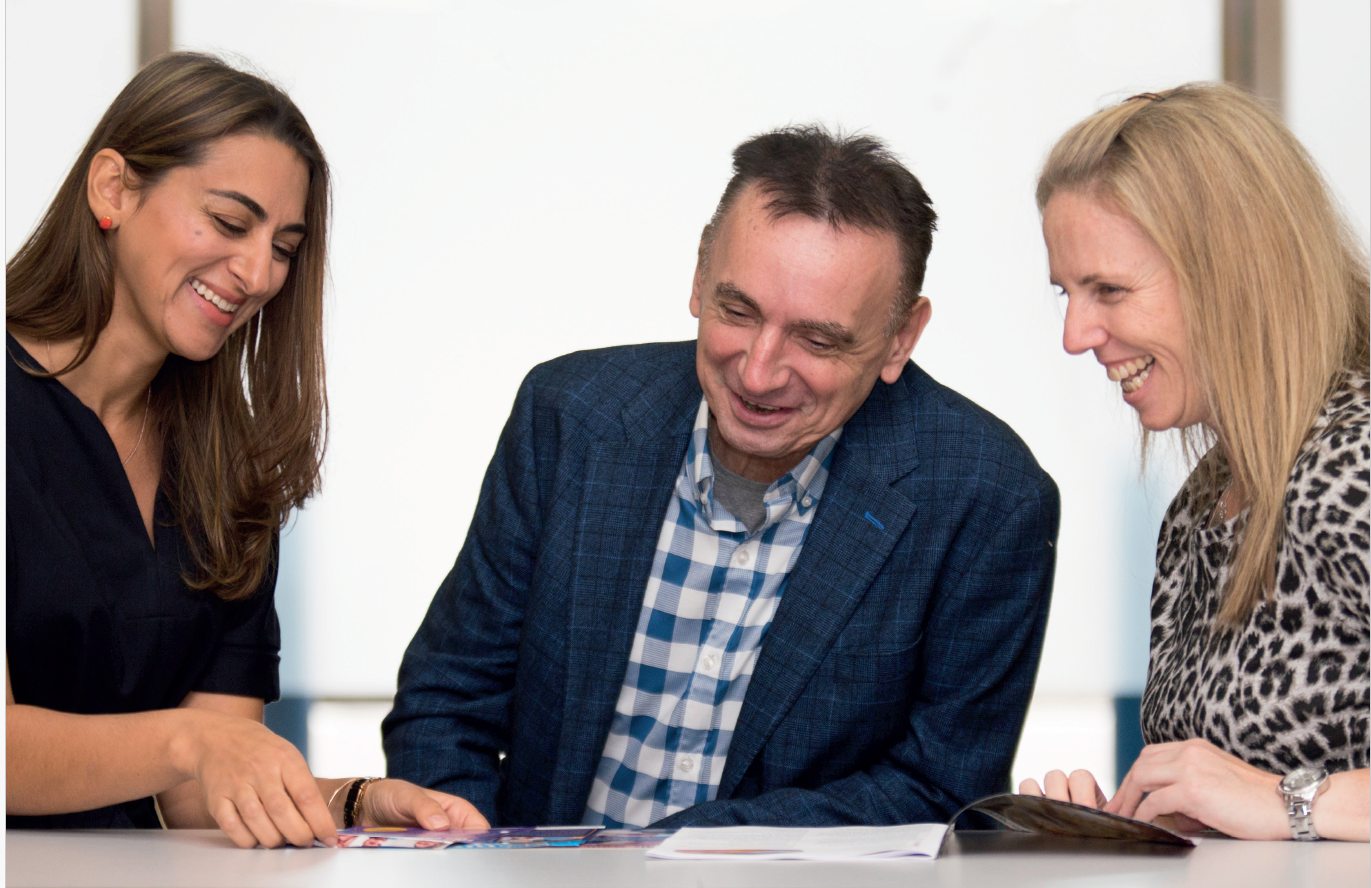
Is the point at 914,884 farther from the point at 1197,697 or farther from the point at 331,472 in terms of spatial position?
the point at 331,472

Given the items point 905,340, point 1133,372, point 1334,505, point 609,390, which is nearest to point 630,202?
point 609,390

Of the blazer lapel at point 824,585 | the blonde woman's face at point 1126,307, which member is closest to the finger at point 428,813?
the blazer lapel at point 824,585

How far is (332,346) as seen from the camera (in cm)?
343

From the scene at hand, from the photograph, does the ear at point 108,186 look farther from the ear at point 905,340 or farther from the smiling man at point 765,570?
the ear at point 905,340

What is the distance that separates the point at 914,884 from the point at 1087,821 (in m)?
0.25

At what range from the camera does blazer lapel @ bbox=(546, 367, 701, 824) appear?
1782mm

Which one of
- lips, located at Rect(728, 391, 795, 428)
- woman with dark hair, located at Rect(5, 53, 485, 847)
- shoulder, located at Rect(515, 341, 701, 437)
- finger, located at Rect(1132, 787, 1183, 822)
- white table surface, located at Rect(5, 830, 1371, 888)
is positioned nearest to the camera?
white table surface, located at Rect(5, 830, 1371, 888)

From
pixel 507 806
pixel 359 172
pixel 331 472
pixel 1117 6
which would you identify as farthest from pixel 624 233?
pixel 507 806

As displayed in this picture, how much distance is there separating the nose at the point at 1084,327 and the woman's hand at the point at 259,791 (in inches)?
43.1

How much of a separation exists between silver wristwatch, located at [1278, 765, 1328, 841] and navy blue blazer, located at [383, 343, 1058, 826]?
56cm

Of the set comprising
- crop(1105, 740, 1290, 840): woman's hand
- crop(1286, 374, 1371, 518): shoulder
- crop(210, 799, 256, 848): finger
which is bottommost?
crop(210, 799, 256, 848): finger

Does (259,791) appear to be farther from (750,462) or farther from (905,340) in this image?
(905,340)

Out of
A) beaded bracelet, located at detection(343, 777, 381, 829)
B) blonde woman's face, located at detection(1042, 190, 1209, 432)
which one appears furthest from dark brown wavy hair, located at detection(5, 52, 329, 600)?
blonde woman's face, located at detection(1042, 190, 1209, 432)

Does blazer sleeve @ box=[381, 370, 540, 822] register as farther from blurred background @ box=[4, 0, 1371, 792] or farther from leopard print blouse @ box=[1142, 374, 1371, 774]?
blurred background @ box=[4, 0, 1371, 792]
